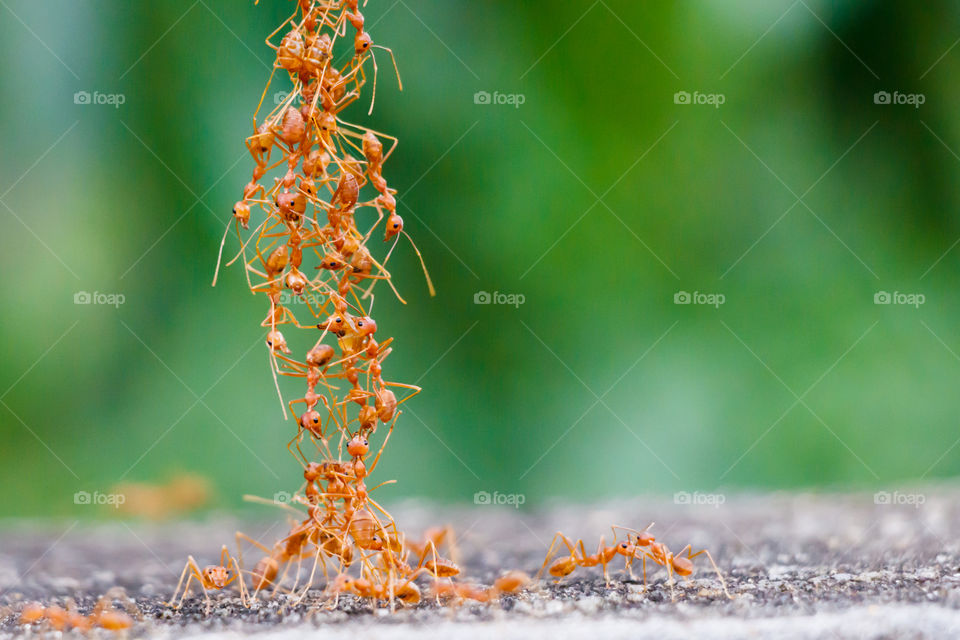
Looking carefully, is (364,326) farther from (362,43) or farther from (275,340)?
(362,43)

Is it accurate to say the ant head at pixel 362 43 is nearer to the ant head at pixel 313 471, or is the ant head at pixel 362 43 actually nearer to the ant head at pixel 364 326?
the ant head at pixel 364 326

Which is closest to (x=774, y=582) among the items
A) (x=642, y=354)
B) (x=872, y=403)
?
(x=642, y=354)

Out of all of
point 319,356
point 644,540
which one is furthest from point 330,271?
point 644,540

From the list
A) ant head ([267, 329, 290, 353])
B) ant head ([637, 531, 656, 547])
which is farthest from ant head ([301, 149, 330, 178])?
ant head ([637, 531, 656, 547])

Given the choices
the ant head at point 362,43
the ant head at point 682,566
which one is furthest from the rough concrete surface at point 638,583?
the ant head at point 362,43

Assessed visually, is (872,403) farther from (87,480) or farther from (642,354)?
(87,480)

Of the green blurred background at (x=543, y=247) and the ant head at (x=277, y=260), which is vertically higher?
the green blurred background at (x=543, y=247)
